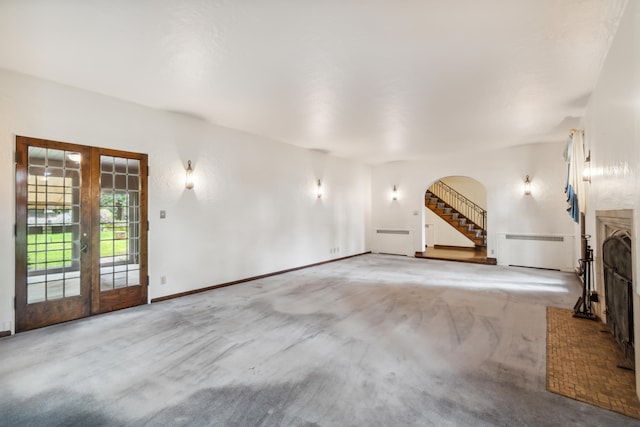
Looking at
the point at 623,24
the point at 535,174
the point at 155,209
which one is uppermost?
the point at 623,24

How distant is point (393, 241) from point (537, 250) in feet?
12.6

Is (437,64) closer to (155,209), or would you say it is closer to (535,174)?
(155,209)

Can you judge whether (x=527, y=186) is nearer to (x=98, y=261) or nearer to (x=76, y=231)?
(x=98, y=261)

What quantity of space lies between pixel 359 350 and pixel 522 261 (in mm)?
6627

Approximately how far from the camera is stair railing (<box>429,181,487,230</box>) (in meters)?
12.0

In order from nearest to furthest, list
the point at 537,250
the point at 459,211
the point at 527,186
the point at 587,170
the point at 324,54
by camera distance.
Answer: the point at 324,54
the point at 587,170
the point at 537,250
the point at 527,186
the point at 459,211

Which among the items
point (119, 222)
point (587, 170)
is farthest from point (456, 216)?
point (119, 222)

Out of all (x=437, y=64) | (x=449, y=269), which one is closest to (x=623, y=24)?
(x=437, y=64)

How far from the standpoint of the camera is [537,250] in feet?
25.0

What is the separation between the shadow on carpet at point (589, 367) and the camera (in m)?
2.33

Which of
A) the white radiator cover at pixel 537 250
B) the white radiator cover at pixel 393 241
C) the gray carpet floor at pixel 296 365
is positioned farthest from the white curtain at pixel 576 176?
the white radiator cover at pixel 393 241

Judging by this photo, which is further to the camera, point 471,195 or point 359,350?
point 471,195

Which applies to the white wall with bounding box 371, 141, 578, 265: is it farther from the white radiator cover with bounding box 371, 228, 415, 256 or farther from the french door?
the french door

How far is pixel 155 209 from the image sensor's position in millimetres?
4922
